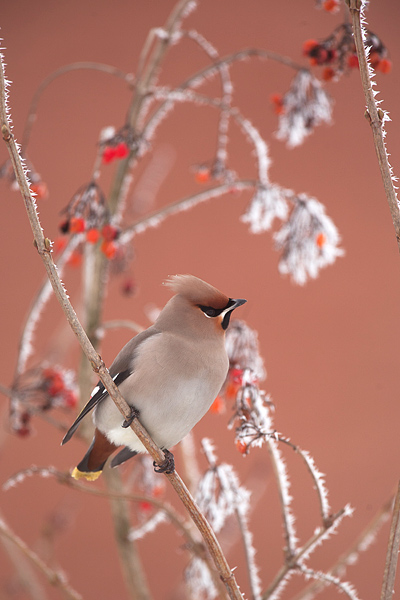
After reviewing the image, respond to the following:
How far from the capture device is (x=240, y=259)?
6.86 ft

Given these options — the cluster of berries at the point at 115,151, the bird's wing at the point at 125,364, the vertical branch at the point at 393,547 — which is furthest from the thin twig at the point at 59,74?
the vertical branch at the point at 393,547

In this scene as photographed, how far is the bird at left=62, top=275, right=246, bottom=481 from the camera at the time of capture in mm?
753

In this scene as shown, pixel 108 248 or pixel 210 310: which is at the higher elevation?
pixel 108 248

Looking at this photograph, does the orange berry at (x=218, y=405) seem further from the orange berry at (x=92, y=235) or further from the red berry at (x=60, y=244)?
the red berry at (x=60, y=244)

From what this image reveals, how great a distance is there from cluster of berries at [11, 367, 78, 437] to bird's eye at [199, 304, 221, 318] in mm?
472

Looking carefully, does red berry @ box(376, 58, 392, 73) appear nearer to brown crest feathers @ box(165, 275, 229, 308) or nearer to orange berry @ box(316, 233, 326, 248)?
orange berry @ box(316, 233, 326, 248)

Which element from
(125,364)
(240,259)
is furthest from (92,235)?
(240,259)

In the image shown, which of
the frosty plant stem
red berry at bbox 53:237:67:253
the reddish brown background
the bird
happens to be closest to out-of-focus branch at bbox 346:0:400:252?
the bird

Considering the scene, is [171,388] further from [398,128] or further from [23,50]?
[23,50]

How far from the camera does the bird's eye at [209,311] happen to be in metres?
0.75

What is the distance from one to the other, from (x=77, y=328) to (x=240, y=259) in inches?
58.8

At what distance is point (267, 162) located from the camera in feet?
3.62

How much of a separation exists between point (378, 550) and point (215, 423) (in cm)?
67

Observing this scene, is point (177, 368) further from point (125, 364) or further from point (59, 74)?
point (59, 74)
